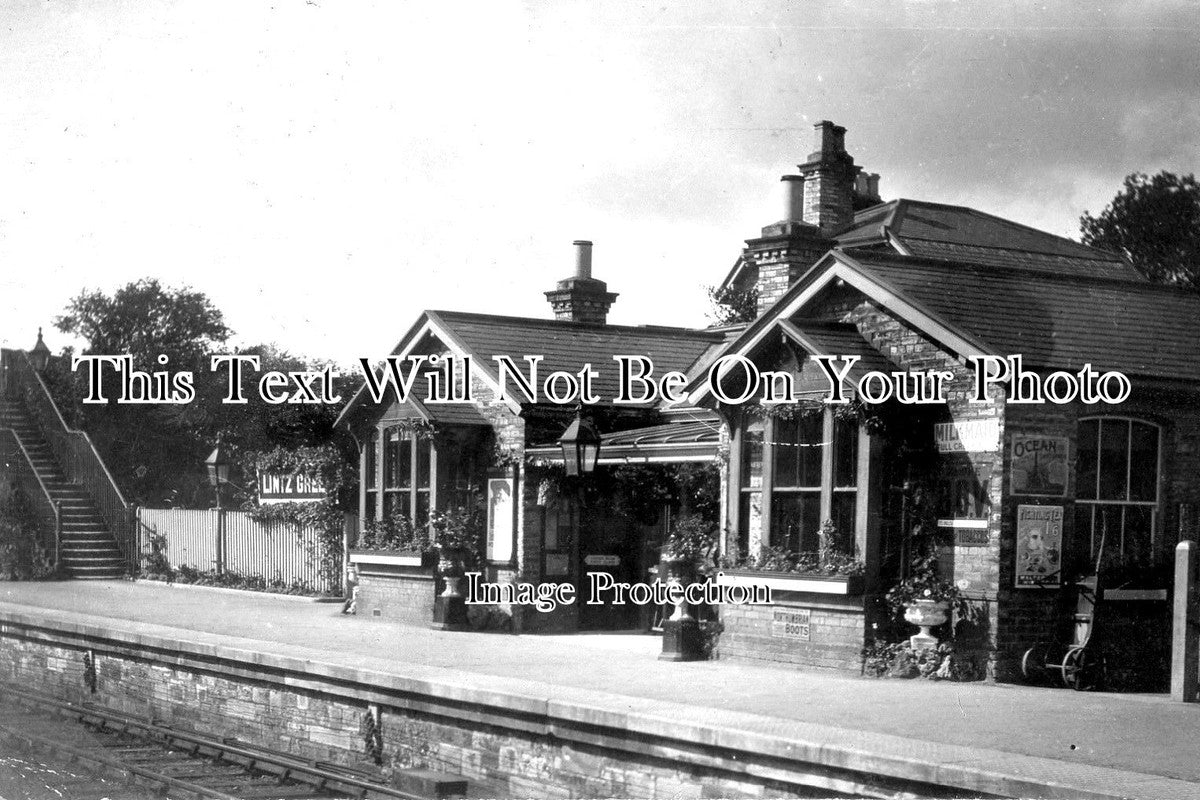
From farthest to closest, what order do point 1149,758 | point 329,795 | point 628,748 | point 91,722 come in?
1. point 91,722
2. point 329,795
3. point 628,748
4. point 1149,758

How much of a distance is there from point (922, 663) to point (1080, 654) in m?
1.39

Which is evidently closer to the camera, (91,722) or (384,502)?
(91,722)

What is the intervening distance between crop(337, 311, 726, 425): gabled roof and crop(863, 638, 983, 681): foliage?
Answer: 6.46 m

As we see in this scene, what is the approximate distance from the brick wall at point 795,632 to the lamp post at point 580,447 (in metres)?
2.44

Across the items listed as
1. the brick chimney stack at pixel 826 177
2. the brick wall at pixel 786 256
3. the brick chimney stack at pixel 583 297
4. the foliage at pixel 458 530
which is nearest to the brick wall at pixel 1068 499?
the brick wall at pixel 786 256

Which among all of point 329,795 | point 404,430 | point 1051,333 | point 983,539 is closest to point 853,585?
point 983,539

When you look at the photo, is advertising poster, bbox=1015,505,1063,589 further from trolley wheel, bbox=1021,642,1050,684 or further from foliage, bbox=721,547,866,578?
foliage, bbox=721,547,866,578

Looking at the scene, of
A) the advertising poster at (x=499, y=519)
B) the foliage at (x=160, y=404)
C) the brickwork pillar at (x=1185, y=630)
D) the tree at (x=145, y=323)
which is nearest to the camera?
the brickwork pillar at (x=1185, y=630)

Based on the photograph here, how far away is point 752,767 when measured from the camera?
8680 millimetres

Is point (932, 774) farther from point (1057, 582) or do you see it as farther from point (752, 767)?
point (1057, 582)

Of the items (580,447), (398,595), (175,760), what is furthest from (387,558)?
(175,760)

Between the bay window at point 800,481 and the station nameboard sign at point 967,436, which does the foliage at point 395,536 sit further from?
the station nameboard sign at point 967,436

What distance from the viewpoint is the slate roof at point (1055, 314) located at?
13266mm

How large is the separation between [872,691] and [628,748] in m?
3.02
